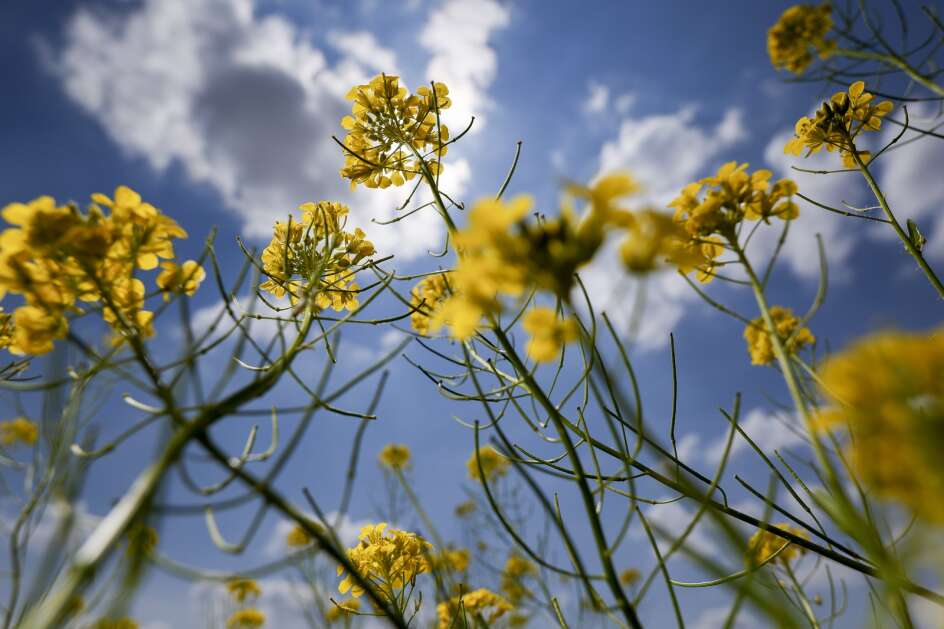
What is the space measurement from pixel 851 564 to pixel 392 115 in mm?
2097

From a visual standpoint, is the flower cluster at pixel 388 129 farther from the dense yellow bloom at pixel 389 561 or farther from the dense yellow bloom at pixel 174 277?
the dense yellow bloom at pixel 389 561

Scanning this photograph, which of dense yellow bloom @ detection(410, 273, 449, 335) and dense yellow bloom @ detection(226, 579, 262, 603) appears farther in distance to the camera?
dense yellow bloom @ detection(226, 579, 262, 603)

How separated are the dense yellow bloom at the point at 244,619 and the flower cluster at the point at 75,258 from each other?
18.7ft

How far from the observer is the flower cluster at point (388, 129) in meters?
2.10

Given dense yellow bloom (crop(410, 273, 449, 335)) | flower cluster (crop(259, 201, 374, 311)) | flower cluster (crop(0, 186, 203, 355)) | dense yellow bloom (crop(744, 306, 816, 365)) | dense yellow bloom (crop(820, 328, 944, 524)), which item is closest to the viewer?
dense yellow bloom (crop(820, 328, 944, 524))

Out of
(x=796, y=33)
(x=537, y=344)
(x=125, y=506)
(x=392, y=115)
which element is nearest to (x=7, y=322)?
(x=392, y=115)

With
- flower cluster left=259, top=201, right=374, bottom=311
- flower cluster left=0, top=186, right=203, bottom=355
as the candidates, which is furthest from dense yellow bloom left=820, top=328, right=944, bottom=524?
flower cluster left=259, top=201, right=374, bottom=311

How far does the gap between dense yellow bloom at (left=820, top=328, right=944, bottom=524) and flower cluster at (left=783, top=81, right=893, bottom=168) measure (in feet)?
6.50

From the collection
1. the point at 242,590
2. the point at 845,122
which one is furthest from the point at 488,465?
the point at 845,122

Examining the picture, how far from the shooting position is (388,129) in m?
2.12

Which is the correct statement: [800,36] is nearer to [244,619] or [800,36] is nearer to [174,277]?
[174,277]

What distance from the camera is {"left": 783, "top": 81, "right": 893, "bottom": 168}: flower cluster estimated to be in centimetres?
223

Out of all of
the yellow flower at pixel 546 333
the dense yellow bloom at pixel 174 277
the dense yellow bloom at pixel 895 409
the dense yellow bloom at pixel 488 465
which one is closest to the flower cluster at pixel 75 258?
the dense yellow bloom at pixel 174 277

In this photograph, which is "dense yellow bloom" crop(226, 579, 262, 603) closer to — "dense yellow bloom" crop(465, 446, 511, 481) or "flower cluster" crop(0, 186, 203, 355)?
"dense yellow bloom" crop(465, 446, 511, 481)
